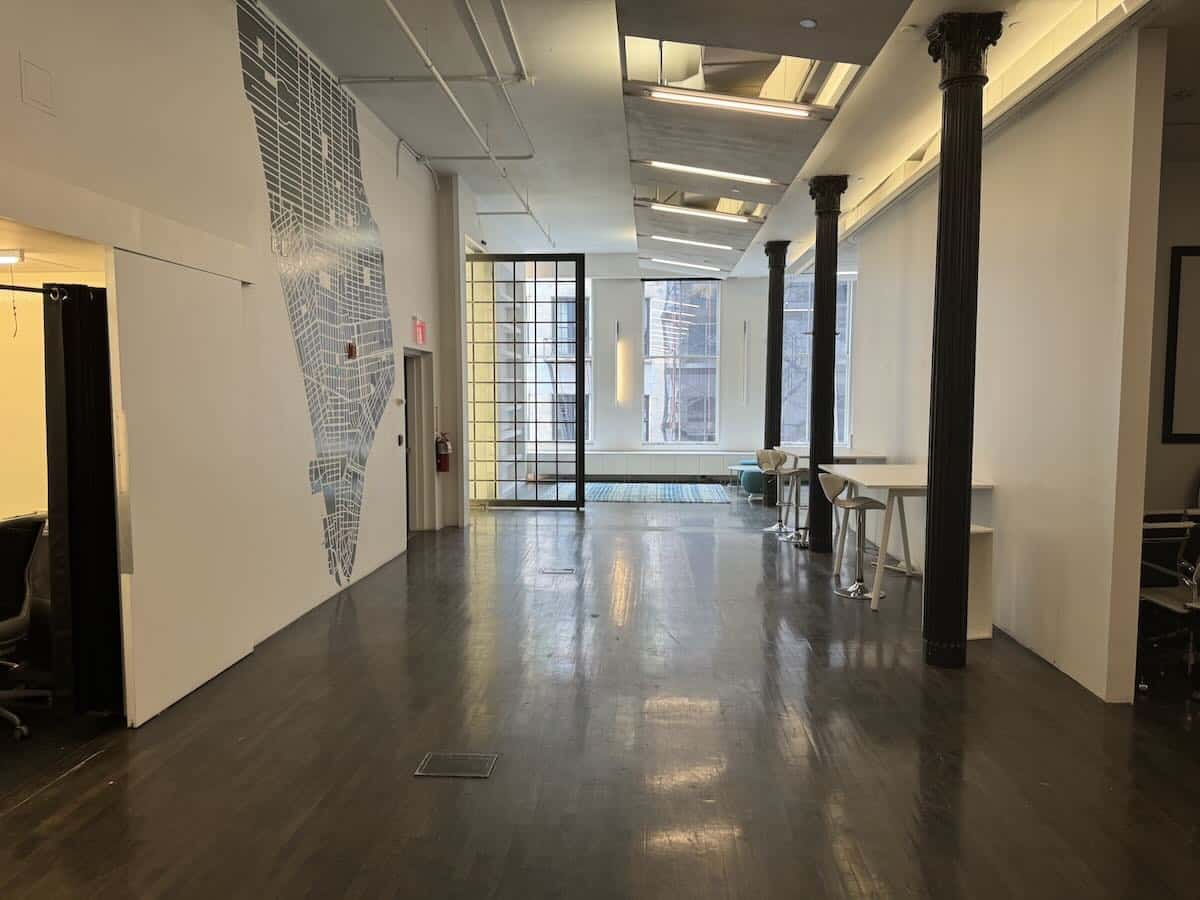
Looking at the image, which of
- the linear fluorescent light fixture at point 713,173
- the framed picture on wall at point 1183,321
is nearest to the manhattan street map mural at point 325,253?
the linear fluorescent light fixture at point 713,173

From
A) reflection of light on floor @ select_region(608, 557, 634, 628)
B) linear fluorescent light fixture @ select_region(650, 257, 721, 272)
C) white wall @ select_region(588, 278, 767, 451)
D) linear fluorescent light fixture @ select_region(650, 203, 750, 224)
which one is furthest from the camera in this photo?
white wall @ select_region(588, 278, 767, 451)

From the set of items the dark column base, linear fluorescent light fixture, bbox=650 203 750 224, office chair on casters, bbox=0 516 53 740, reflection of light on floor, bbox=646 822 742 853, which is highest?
linear fluorescent light fixture, bbox=650 203 750 224

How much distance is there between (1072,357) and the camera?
446 cm

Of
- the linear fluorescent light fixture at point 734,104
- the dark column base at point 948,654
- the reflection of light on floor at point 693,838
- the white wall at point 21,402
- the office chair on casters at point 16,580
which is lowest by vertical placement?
the reflection of light on floor at point 693,838

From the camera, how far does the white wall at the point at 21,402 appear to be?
14.6ft

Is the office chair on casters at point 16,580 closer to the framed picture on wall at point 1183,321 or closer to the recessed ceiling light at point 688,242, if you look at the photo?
the framed picture on wall at point 1183,321

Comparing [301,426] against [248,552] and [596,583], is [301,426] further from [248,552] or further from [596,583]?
[596,583]

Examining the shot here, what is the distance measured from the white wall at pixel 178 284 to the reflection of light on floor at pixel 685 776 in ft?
8.40

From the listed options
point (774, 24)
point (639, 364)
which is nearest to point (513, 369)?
point (639, 364)

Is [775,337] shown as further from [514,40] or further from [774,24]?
[774,24]

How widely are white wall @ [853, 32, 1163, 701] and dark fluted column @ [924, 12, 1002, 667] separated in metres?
0.57

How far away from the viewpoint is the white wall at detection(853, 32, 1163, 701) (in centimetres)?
394

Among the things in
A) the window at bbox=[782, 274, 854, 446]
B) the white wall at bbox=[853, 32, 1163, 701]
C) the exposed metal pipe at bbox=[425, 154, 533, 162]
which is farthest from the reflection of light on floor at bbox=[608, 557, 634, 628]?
the window at bbox=[782, 274, 854, 446]

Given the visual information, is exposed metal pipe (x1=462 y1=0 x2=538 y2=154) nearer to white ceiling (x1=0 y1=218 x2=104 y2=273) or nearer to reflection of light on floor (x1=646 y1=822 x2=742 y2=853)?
white ceiling (x1=0 y1=218 x2=104 y2=273)
